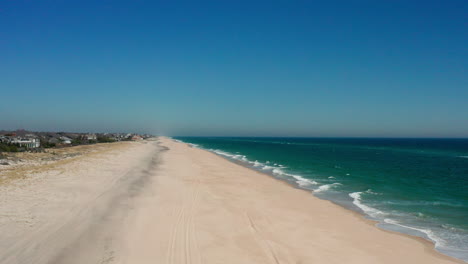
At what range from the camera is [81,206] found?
12609 millimetres

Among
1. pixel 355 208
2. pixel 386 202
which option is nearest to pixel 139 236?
A: pixel 355 208

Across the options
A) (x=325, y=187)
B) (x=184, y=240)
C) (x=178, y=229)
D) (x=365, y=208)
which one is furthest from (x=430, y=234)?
(x=178, y=229)

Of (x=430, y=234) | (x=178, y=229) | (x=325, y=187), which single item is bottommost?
(x=325, y=187)

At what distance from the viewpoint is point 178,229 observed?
35.3ft

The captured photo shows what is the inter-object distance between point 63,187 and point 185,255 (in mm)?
11416

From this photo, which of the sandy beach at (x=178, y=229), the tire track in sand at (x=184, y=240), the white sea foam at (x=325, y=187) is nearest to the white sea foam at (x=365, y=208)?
the sandy beach at (x=178, y=229)

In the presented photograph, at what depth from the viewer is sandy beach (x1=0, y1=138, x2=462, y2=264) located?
843 centimetres

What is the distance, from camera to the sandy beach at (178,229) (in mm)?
8430

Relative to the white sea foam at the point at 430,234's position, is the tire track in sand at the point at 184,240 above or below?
above

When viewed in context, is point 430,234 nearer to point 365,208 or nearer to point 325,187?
point 365,208

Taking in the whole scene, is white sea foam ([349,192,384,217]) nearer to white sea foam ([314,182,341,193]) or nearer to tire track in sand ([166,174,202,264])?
white sea foam ([314,182,341,193])

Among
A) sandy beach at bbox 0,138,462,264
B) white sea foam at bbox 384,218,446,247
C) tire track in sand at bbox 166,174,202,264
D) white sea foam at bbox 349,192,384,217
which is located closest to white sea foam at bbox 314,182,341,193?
white sea foam at bbox 349,192,384,217

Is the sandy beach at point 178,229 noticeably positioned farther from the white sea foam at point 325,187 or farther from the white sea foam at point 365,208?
the white sea foam at point 325,187

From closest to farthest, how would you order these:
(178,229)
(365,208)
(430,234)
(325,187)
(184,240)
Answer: (184,240), (178,229), (430,234), (365,208), (325,187)
